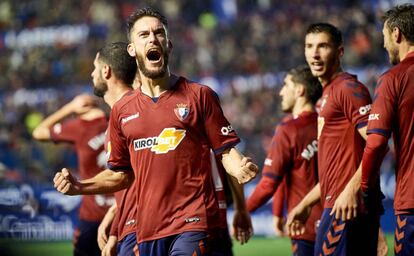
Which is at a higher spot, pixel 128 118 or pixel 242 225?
pixel 128 118

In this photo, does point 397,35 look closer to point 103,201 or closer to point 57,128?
point 103,201

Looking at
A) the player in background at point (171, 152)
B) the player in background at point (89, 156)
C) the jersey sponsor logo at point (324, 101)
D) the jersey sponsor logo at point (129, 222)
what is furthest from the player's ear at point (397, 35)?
the player in background at point (89, 156)

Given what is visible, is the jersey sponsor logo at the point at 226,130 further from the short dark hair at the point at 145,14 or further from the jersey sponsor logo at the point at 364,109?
the jersey sponsor logo at the point at 364,109

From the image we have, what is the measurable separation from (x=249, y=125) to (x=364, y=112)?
53.6 ft

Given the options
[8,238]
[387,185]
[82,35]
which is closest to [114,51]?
[8,238]

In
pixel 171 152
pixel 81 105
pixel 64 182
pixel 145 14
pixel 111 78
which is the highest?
pixel 145 14

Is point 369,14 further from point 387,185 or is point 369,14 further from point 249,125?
point 387,185

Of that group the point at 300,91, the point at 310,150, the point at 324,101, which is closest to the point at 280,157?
the point at 310,150

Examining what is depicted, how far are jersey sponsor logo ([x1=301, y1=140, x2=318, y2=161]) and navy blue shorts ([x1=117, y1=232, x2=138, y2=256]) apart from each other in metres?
2.19

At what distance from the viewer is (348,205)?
6.25 m

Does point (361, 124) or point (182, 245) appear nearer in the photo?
point (182, 245)

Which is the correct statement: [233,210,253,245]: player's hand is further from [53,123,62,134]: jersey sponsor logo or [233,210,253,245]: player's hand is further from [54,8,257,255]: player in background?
[53,123,62,134]: jersey sponsor logo

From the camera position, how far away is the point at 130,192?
22.3 ft

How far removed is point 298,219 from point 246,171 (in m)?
2.32
